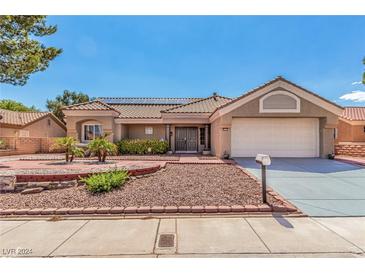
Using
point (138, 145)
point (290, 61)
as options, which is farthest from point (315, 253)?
point (138, 145)

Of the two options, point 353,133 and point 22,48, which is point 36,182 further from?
point 353,133

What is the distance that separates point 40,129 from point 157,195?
2721 centimetres

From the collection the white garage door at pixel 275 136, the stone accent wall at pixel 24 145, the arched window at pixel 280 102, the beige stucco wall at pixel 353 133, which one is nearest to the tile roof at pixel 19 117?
the stone accent wall at pixel 24 145

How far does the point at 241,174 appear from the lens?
9266mm

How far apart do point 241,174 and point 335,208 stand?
4.05 meters

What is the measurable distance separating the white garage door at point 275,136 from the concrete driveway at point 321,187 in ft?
9.71

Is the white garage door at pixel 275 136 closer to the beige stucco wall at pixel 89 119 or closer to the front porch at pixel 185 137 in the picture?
the front porch at pixel 185 137

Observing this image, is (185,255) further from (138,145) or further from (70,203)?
(138,145)

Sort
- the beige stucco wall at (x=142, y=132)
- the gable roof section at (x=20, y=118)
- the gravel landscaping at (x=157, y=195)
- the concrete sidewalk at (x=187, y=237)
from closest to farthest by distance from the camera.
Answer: the concrete sidewalk at (x=187, y=237)
the gravel landscaping at (x=157, y=195)
the beige stucco wall at (x=142, y=132)
the gable roof section at (x=20, y=118)

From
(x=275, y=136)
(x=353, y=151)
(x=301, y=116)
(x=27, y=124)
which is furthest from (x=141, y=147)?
(x=27, y=124)

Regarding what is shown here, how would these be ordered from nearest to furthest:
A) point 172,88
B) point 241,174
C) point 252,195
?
1. point 252,195
2. point 241,174
3. point 172,88

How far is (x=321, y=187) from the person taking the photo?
7281 millimetres

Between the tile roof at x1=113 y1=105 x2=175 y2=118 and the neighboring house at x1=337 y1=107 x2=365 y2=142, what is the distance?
19.2 meters

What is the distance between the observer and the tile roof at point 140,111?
1958cm
